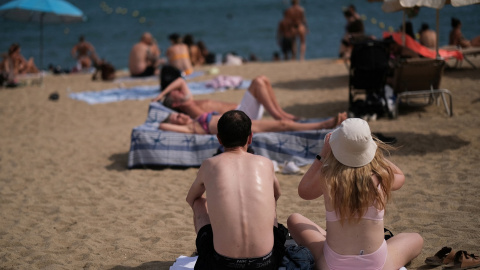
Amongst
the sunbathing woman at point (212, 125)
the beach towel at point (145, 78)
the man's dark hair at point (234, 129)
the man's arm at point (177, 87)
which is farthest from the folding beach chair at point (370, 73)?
the beach towel at point (145, 78)

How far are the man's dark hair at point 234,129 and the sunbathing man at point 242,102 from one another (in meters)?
3.11

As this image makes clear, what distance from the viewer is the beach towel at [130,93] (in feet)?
33.9

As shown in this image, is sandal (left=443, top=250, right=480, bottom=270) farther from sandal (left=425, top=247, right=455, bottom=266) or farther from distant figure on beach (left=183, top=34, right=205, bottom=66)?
distant figure on beach (left=183, top=34, right=205, bottom=66)

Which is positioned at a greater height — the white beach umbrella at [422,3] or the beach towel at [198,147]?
the white beach umbrella at [422,3]

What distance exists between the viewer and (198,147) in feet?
19.1

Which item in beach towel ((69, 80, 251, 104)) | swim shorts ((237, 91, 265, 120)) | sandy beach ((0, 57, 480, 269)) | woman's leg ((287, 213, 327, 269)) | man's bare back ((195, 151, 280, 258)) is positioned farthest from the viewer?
beach towel ((69, 80, 251, 104))

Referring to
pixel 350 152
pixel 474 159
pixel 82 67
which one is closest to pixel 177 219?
pixel 350 152

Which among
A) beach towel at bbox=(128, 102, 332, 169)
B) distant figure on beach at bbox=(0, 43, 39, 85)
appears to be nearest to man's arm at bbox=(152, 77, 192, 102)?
beach towel at bbox=(128, 102, 332, 169)

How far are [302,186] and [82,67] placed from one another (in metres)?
15.1

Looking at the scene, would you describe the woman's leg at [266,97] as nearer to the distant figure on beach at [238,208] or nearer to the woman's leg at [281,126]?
the woman's leg at [281,126]

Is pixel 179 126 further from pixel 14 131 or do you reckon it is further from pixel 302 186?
pixel 14 131

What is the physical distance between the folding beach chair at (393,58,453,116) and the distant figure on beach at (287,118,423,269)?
177 inches

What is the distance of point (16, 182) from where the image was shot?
5.84 meters

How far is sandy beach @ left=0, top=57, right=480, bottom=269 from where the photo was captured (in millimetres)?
3854
